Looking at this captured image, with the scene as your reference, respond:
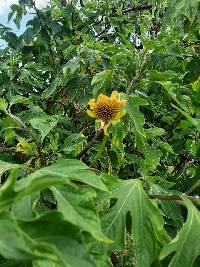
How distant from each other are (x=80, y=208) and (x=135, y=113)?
0.61 metres

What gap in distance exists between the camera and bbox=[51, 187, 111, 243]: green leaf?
0.67m

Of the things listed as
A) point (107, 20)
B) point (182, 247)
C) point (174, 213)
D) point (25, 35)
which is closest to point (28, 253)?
point (182, 247)

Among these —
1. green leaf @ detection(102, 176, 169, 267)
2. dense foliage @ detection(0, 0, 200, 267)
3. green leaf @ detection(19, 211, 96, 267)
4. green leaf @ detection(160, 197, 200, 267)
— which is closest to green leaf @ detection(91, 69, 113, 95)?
dense foliage @ detection(0, 0, 200, 267)

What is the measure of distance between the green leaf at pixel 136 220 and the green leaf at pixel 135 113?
35cm

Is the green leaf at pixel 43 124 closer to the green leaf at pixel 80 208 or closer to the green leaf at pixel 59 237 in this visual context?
the green leaf at pixel 80 208

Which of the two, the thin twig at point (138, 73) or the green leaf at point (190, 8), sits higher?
the green leaf at point (190, 8)

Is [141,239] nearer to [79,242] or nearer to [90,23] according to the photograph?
[79,242]

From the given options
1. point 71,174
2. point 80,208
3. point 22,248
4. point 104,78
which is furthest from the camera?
point 104,78

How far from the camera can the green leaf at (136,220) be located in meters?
0.89

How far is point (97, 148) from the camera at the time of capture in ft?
5.22

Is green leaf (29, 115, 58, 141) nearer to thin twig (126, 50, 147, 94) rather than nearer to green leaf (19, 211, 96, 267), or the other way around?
thin twig (126, 50, 147, 94)

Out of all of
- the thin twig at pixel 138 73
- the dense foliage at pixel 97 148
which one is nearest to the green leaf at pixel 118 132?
the dense foliage at pixel 97 148

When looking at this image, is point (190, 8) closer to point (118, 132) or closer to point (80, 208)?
point (118, 132)

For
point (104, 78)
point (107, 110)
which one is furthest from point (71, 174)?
point (104, 78)
